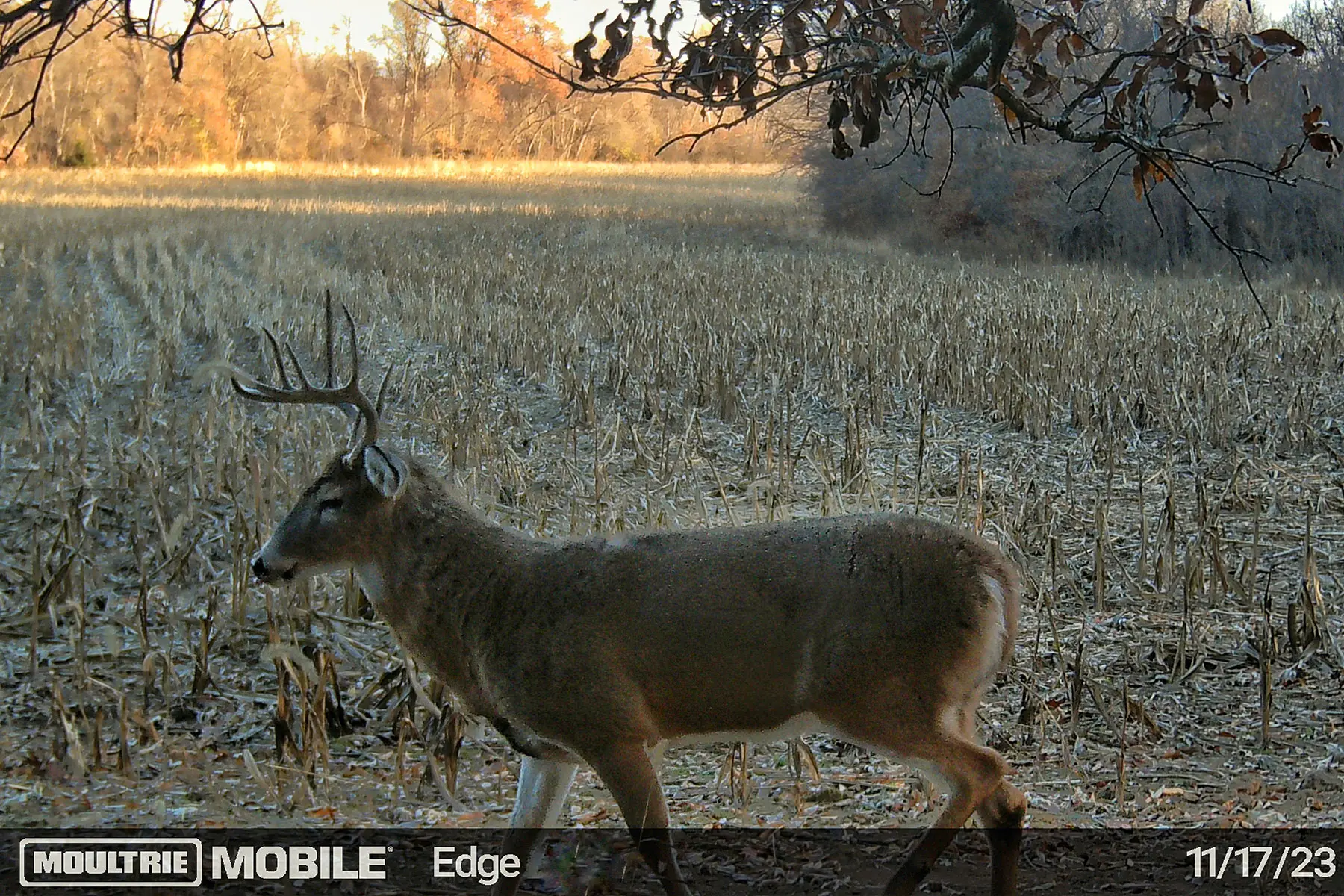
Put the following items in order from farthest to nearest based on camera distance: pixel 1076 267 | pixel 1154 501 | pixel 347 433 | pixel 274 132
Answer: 1. pixel 274 132
2. pixel 1076 267
3. pixel 347 433
4. pixel 1154 501

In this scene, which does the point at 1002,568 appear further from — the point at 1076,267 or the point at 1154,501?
the point at 1076,267

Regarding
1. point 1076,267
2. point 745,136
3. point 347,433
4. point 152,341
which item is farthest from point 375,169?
point 347,433

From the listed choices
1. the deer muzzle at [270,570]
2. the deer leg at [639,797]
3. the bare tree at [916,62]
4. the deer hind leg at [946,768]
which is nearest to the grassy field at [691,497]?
the deer muzzle at [270,570]

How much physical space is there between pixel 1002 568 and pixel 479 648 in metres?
1.50

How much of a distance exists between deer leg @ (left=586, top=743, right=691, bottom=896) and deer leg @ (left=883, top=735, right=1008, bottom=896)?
689 millimetres

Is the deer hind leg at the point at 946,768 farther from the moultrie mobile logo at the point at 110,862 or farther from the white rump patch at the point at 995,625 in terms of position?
the moultrie mobile logo at the point at 110,862

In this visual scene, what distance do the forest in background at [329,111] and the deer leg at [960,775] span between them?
51719mm

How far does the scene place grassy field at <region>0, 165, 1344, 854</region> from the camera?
4.97 meters

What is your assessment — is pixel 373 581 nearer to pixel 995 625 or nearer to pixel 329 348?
pixel 329 348

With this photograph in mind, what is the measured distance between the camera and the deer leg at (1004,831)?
3.97 meters

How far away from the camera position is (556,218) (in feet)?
105

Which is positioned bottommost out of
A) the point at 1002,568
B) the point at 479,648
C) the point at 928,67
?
the point at 479,648
